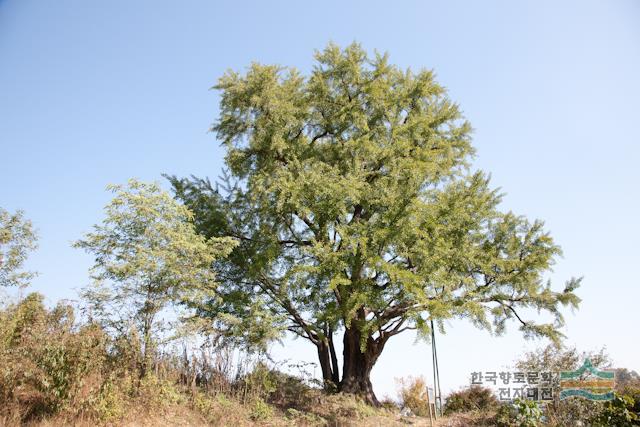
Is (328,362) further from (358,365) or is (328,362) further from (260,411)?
(260,411)

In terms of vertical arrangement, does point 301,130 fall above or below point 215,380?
above

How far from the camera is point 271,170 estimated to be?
15.0 m

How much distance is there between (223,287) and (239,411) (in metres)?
5.50

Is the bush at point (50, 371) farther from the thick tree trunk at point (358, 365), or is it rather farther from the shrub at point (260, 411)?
the thick tree trunk at point (358, 365)

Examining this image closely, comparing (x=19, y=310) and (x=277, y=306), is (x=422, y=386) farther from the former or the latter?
(x=19, y=310)

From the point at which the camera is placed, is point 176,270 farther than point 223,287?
No

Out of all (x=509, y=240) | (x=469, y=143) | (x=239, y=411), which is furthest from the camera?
(x=469, y=143)

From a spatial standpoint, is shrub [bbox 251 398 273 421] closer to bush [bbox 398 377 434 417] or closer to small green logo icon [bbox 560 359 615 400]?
small green logo icon [bbox 560 359 615 400]

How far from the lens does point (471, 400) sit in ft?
48.2

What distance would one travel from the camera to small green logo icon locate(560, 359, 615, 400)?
31.5ft

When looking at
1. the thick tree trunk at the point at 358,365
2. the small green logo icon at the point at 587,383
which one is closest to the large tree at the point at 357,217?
the thick tree trunk at the point at 358,365

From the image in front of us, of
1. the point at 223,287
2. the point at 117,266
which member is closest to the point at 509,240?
the point at 223,287

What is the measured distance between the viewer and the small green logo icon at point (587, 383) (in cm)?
959

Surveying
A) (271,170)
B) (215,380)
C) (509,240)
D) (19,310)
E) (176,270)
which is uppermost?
(271,170)
